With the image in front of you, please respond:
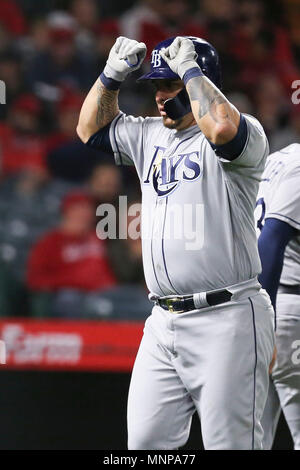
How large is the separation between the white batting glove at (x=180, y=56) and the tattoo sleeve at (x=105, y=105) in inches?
13.3

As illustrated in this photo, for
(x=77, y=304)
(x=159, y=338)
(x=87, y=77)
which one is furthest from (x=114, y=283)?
(x=159, y=338)

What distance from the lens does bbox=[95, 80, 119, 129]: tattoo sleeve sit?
3.02 metres

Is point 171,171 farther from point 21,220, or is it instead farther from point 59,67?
point 59,67

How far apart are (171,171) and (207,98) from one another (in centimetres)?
30

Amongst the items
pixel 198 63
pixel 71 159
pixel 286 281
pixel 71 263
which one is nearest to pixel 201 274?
pixel 286 281

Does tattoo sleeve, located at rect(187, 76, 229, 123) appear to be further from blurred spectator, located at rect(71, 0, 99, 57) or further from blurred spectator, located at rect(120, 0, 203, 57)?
blurred spectator, located at rect(71, 0, 99, 57)

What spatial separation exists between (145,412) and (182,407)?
12cm

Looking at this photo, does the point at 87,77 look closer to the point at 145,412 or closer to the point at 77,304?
the point at 77,304

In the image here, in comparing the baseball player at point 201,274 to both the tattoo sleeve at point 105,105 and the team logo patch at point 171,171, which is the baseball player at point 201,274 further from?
the tattoo sleeve at point 105,105

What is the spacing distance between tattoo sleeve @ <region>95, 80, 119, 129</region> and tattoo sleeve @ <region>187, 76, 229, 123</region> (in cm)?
50

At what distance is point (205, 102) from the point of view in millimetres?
2559

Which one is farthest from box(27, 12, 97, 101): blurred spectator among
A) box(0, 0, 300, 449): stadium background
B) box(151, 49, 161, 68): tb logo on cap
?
box(151, 49, 161, 68): tb logo on cap

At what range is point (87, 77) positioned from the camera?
20.5 feet

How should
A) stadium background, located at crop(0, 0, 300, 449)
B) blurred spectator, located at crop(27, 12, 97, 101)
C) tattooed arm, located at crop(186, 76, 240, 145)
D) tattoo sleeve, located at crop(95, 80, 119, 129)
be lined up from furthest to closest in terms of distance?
1. blurred spectator, located at crop(27, 12, 97, 101)
2. stadium background, located at crop(0, 0, 300, 449)
3. tattoo sleeve, located at crop(95, 80, 119, 129)
4. tattooed arm, located at crop(186, 76, 240, 145)
